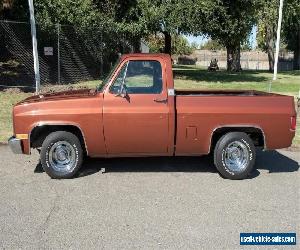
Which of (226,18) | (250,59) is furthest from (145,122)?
(250,59)

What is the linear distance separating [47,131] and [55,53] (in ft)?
49.2

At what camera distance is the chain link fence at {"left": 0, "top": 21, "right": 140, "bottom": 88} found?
19.4m

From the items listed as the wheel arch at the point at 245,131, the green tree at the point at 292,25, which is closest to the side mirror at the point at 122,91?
the wheel arch at the point at 245,131

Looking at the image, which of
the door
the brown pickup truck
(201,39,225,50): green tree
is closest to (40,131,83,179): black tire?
the brown pickup truck

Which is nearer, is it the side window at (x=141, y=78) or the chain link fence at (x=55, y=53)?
the side window at (x=141, y=78)

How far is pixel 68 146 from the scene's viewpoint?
697 centimetres

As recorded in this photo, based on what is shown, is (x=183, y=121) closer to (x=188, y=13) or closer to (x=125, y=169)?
(x=125, y=169)

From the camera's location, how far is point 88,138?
6875mm

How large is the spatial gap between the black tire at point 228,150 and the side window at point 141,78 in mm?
1281

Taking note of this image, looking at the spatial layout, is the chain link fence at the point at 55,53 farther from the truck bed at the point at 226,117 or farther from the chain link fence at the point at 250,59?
the chain link fence at the point at 250,59

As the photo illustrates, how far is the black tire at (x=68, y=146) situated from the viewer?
22.6 ft

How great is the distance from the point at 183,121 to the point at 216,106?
1.82 feet

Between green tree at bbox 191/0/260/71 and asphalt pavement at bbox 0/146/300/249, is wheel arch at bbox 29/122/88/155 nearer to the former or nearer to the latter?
asphalt pavement at bbox 0/146/300/249

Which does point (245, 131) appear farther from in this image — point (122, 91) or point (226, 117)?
point (122, 91)
